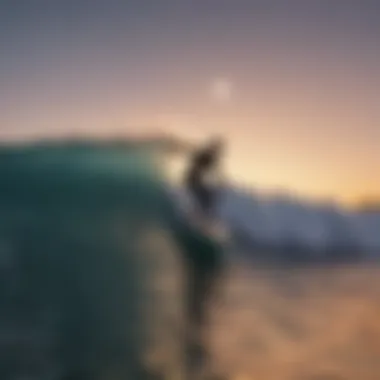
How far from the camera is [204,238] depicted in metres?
1.18

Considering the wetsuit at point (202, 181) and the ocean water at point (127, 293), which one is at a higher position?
the wetsuit at point (202, 181)

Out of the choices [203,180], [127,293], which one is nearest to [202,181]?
[203,180]

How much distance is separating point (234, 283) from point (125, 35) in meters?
0.48

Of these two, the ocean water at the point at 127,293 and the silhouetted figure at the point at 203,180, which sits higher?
the silhouetted figure at the point at 203,180

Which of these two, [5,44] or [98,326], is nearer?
→ [98,326]

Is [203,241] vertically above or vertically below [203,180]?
below

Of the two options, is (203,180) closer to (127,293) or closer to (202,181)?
(202,181)

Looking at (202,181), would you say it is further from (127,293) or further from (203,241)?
(127,293)

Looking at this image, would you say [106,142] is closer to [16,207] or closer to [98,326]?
[16,207]

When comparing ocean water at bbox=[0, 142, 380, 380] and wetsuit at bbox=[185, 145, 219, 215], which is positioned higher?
wetsuit at bbox=[185, 145, 219, 215]

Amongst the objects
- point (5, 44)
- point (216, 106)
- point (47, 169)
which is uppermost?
point (5, 44)

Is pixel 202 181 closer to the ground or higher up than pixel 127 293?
higher up

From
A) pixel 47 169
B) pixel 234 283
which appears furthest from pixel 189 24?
pixel 234 283

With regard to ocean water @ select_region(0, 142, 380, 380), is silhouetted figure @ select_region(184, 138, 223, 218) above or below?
above
